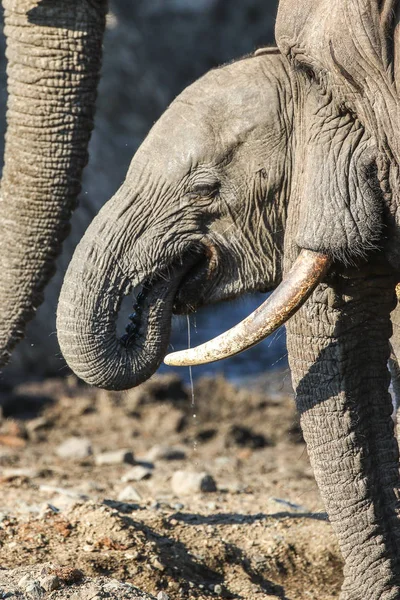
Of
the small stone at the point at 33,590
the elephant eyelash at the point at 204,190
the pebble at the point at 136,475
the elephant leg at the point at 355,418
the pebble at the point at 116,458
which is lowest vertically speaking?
the small stone at the point at 33,590

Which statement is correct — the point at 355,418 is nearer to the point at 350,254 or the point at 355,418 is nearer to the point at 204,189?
the point at 350,254

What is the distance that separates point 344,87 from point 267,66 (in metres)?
0.50

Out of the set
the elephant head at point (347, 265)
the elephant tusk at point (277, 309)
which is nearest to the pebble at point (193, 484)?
the elephant head at point (347, 265)

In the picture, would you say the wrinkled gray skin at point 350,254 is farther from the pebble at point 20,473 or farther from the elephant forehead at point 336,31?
the pebble at point 20,473

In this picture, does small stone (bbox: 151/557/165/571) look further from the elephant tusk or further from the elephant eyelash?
the elephant eyelash

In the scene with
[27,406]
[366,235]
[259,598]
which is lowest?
[259,598]

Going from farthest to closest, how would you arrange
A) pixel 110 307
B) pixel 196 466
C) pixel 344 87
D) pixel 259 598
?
pixel 196 466, pixel 259 598, pixel 110 307, pixel 344 87

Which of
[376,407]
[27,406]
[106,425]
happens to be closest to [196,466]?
[106,425]

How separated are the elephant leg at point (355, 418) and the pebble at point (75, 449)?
354cm

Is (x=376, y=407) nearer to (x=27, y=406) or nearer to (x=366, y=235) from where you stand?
(x=366, y=235)

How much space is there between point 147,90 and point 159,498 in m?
9.32

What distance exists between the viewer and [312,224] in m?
4.22

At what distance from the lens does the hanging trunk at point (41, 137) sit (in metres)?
5.12

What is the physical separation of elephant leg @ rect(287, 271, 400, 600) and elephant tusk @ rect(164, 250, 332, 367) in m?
0.27
